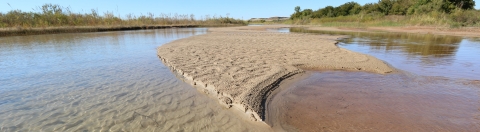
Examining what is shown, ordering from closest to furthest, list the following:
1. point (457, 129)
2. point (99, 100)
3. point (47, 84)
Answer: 1. point (457, 129)
2. point (99, 100)
3. point (47, 84)

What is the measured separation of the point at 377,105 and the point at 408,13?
39930 mm

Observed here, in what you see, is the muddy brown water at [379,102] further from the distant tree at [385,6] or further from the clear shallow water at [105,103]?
the distant tree at [385,6]

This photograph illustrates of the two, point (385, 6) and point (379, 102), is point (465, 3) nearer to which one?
point (385, 6)

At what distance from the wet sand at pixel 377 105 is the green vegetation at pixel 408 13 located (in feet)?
75.9

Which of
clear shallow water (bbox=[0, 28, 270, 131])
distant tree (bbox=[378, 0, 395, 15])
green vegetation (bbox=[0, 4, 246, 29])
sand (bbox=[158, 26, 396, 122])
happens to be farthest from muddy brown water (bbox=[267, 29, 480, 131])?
distant tree (bbox=[378, 0, 395, 15])

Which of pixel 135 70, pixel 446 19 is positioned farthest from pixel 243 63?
pixel 446 19

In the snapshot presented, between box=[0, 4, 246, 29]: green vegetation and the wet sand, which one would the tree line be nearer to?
the wet sand

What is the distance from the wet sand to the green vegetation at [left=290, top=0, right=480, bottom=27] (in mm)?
23126

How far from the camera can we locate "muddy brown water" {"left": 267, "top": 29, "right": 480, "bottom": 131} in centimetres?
248

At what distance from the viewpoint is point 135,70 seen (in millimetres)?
5059

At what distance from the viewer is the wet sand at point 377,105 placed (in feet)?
8.12

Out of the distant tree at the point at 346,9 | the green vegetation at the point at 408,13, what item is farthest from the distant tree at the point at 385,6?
the distant tree at the point at 346,9

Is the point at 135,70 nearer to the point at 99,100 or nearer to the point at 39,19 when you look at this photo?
the point at 99,100

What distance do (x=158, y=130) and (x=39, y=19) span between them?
2458 centimetres
